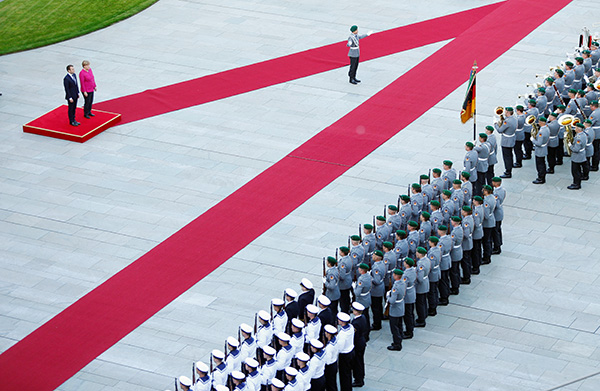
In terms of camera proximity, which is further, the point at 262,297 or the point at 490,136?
the point at 490,136

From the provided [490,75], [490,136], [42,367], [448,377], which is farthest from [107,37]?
[448,377]

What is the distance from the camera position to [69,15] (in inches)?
1156

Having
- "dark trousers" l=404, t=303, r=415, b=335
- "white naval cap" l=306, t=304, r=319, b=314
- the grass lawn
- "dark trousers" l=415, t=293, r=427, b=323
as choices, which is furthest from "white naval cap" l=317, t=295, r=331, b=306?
the grass lawn

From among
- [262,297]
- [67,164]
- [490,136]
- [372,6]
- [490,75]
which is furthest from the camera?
[372,6]

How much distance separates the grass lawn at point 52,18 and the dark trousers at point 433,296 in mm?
14272

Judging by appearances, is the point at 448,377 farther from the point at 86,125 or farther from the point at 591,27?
the point at 591,27

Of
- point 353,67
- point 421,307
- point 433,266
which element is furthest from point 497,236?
point 353,67

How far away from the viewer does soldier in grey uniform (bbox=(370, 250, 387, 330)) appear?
16500mm

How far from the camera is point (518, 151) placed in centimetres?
2177

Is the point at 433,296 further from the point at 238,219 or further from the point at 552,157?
the point at 552,157

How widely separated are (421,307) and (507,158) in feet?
18.0

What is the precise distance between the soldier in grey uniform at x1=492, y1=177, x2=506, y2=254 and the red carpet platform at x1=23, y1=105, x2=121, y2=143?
8.85 m

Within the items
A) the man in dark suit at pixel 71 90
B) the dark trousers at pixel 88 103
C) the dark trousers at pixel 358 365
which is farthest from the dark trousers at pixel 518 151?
the man in dark suit at pixel 71 90

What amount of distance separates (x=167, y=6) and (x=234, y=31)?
2.66m
